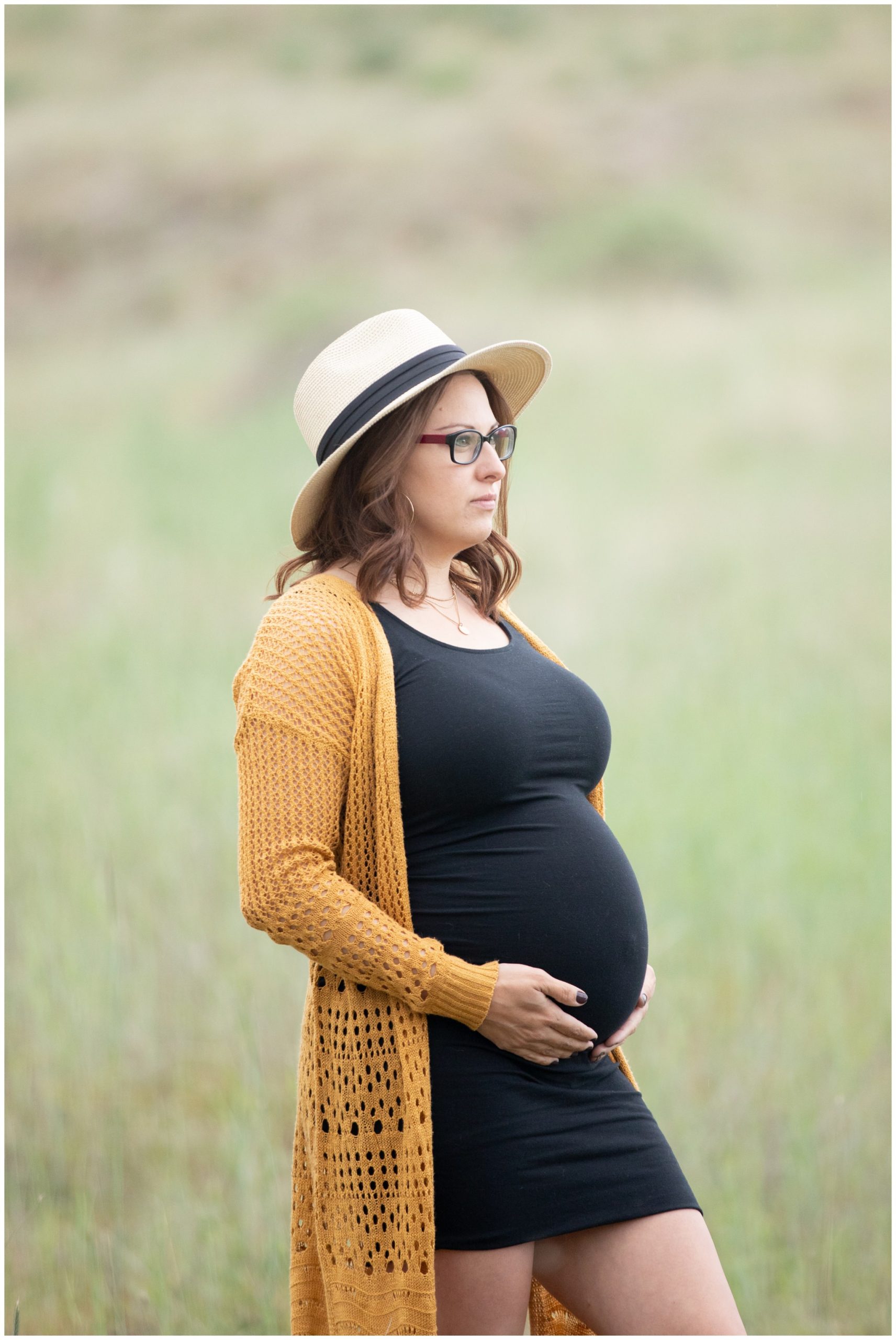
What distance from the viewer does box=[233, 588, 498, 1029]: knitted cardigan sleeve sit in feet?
4.34

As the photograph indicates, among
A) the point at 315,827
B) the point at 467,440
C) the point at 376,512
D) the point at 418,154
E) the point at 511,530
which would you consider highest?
the point at 418,154

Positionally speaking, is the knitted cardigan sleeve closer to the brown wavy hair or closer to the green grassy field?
the brown wavy hair

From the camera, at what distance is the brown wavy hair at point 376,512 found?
1.50m

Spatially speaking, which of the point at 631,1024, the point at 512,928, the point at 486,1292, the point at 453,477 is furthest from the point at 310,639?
the point at 486,1292

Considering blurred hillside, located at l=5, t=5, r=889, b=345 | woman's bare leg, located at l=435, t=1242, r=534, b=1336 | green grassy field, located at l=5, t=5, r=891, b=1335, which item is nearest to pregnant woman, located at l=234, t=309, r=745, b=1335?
woman's bare leg, located at l=435, t=1242, r=534, b=1336

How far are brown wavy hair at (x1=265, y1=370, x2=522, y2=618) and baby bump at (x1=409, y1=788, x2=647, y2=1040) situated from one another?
340mm

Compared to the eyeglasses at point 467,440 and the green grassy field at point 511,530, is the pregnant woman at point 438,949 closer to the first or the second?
the eyeglasses at point 467,440

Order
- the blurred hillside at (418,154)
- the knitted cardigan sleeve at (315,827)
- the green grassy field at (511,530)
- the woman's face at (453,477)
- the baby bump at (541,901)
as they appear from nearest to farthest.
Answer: the knitted cardigan sleeve at (315,827), the baby bump at (541,901), the woman's face at (453,477), the green grassy field at (511,530), the blurred hillside at (418,154)

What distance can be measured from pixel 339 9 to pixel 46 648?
795 cm

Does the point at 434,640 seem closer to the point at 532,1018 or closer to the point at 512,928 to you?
the point at 512,928

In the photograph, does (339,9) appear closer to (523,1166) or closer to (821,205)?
(821,205)

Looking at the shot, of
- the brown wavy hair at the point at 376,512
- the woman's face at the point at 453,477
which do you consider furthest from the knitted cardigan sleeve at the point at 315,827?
the woman's face at the point at 453,477

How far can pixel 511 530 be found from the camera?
620 centimetres

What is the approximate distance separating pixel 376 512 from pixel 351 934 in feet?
1.85
